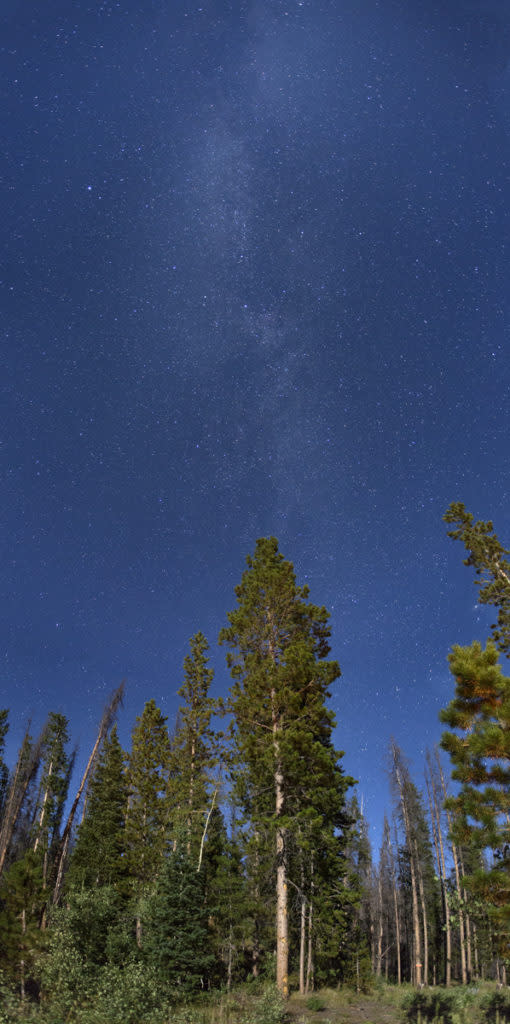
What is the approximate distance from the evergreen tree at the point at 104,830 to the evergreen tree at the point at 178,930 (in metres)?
9.91

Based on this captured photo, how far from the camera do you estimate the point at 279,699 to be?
52.2 feet

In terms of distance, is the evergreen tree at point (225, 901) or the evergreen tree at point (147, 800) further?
the evergreen tree at point (147, 800)

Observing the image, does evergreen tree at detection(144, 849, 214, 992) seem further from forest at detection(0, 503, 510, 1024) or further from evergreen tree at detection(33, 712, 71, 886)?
evergreen tree at detection(33, 712, 71, 886)

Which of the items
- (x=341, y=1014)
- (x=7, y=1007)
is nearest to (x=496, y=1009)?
(x=341, y=1014)

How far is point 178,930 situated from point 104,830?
14677 millimetres

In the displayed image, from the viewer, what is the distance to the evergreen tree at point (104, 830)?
24.9m

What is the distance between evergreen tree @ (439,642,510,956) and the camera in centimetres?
691

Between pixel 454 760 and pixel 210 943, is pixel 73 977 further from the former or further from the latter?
pixel 454 760

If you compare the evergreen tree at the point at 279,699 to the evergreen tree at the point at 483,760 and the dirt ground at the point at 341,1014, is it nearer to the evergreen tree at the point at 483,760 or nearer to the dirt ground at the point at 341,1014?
the dirt ground at the point at 341,1014

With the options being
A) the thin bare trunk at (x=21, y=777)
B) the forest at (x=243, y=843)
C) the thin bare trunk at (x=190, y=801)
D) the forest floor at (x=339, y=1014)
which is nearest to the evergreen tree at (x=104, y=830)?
the forest at (x=243, y=843)

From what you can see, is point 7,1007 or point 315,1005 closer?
point 7,1007

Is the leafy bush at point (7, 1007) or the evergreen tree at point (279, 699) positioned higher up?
the evergreen tree at point (279, 699)

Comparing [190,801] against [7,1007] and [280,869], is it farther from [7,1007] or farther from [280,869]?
[7,1007]

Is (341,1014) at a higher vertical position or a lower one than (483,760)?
lower
